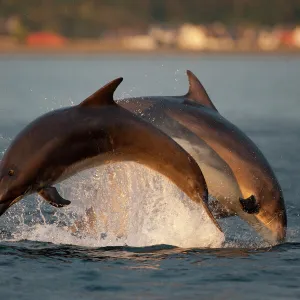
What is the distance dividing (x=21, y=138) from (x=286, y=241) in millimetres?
4231

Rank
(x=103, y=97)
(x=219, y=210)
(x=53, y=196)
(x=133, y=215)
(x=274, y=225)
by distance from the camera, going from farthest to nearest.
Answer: (x=133, y=215) < (x=274, y=225) < (x=219, y=210) < (x=103, y=97) < (x=53, y=196)

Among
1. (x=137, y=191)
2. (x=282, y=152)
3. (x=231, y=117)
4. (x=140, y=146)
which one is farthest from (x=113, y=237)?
(x=231, y=117)

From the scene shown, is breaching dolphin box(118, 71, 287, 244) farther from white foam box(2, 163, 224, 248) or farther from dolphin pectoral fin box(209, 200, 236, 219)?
white foam box(2, 163, 224, 248)

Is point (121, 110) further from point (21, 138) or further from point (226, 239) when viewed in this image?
point (226, 239)

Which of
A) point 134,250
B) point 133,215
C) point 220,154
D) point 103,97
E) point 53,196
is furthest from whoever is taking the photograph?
point 133,215

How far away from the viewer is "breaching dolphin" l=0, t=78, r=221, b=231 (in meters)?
13.1

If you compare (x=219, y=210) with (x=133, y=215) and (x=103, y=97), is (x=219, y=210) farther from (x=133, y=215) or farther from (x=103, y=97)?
(x=103, y=97)

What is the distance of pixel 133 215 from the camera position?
51.2 feet

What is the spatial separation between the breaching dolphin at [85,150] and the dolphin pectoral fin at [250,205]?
707 mm

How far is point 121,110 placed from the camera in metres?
13.6

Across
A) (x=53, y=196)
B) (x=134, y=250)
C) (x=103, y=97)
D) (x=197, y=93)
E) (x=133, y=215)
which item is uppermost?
(x=197, y=93)

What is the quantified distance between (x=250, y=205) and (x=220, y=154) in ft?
2.59

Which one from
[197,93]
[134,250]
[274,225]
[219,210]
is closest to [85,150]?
[134,250]

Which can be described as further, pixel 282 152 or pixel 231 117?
pixel 231 117
